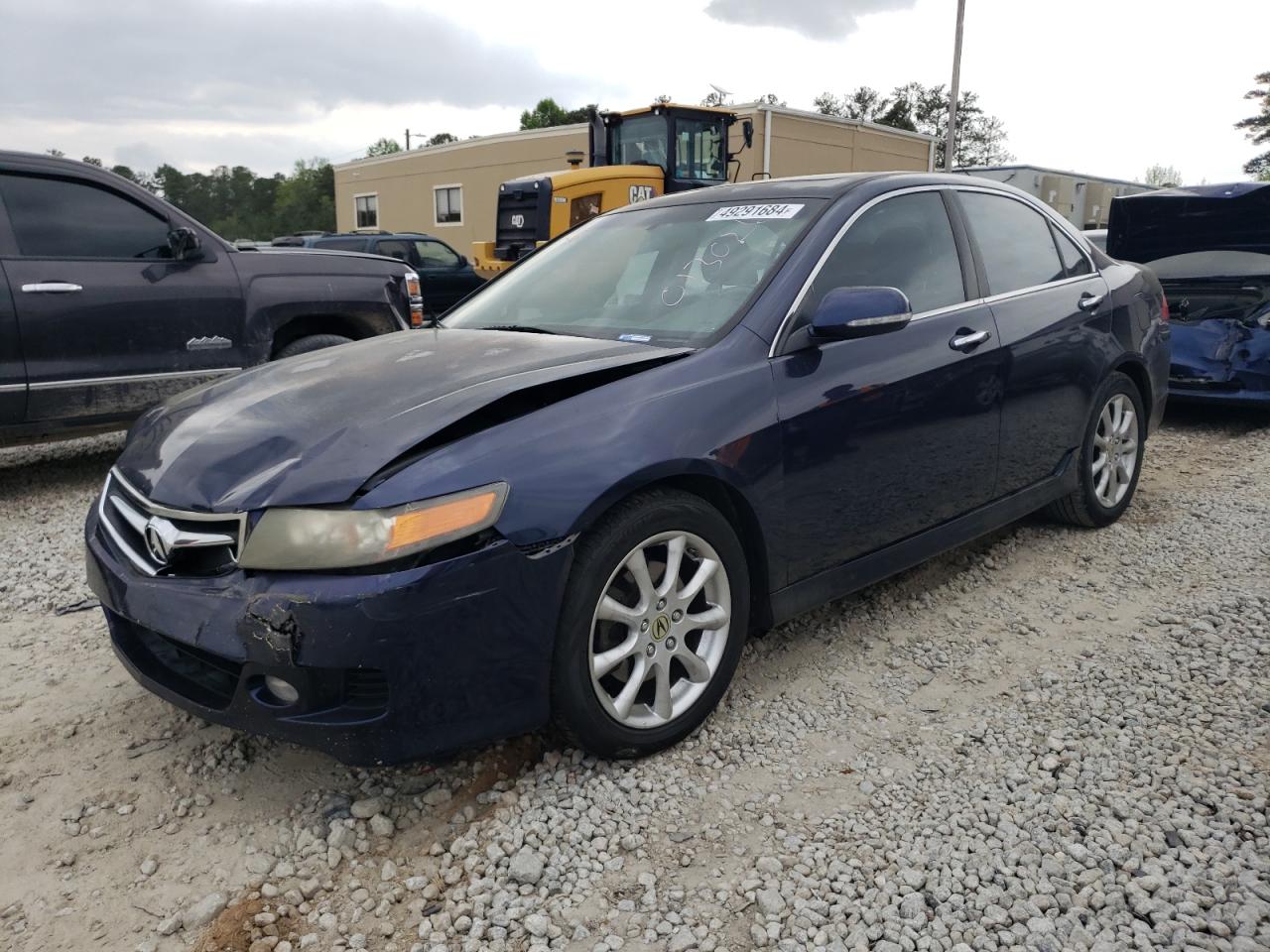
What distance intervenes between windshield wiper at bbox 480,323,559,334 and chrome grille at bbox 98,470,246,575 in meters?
1.31

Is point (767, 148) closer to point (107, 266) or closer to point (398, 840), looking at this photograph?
point (107, 266)

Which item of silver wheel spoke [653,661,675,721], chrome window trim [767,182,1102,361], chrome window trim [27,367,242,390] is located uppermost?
chrome window trim [767,182,1102,361]

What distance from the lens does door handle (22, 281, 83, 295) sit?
5.30 meters

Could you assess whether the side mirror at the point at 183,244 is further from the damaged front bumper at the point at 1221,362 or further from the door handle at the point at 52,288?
the damaged front bumper at the point at 1221,362

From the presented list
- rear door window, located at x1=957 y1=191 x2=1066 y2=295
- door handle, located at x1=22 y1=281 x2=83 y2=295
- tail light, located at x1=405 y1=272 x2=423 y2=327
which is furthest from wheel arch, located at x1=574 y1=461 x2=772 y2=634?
tail light, located at x1=405 y1=272 x2=423 y2=327

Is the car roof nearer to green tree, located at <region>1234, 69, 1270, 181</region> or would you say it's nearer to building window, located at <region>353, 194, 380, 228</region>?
building window, located at <region>353, 194, 380, 228</region>

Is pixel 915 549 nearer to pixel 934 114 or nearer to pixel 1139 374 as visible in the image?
pixel 1139 374

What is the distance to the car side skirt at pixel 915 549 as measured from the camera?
123 inches

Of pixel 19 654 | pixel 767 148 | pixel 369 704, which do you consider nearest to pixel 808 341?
pixel 369 704

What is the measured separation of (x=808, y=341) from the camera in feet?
10.1

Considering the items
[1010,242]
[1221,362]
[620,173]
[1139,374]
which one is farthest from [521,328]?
[620,173]

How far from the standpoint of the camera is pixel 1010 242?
4.16 meters

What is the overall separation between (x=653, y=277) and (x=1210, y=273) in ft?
19.1

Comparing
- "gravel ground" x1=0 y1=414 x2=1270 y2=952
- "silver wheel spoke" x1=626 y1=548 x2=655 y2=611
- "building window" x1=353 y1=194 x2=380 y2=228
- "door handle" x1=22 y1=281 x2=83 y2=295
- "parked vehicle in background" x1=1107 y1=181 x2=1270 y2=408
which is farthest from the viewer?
"building window" x1=353 y1=194 x2=380 y2=228
